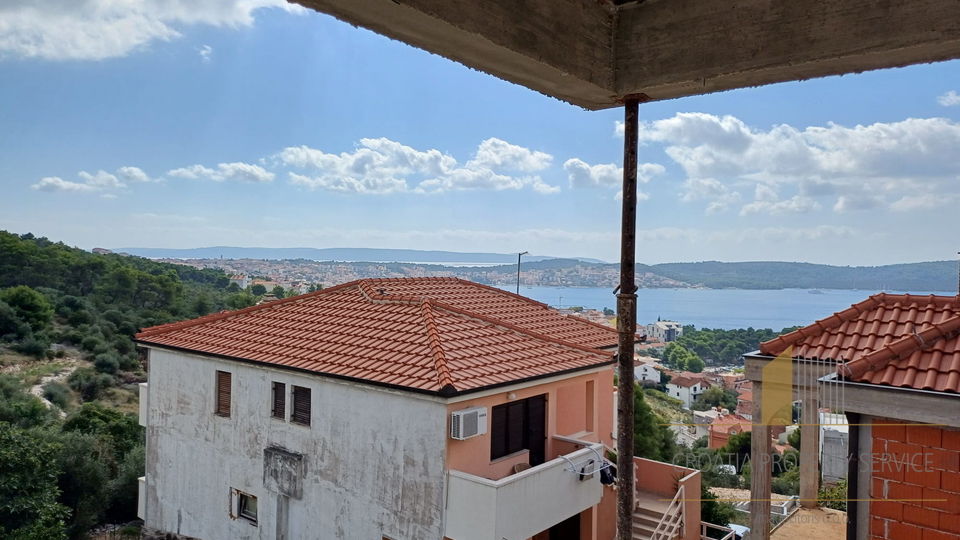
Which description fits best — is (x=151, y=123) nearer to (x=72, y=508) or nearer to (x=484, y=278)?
(x=484, y=278)

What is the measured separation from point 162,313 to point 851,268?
3265 centimetres

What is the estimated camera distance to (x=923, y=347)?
13.1 feet

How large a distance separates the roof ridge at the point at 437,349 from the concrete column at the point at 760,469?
13.2ft

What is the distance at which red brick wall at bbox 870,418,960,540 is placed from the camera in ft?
11.1

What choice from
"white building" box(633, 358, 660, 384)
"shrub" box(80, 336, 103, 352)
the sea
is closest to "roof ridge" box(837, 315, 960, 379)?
the sea

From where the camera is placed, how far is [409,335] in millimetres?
9430

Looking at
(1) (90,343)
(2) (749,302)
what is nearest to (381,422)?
(1) (90,343)

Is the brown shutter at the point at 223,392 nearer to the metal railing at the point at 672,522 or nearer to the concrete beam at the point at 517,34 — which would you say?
the metal railing at the point at 672,522

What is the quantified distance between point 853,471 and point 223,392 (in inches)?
380

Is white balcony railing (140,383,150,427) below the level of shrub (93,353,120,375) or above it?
above

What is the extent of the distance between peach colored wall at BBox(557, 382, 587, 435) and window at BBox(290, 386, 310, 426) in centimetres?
414

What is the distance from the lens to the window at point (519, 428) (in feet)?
28.7

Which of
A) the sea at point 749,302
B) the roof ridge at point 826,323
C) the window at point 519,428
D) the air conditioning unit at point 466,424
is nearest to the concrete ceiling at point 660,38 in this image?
the roof ridge at point 826,323

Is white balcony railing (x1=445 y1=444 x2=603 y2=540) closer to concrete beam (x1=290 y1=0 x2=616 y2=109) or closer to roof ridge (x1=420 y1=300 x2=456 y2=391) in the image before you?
roof ridge (x1=420 y1=300 x2=456 y2=391)
